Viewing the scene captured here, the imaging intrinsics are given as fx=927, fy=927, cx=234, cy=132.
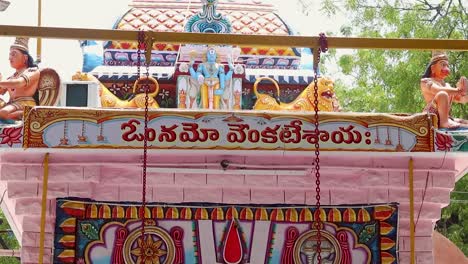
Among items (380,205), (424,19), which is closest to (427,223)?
(380,205)

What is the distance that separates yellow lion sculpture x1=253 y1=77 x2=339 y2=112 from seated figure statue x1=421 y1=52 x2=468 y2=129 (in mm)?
1345

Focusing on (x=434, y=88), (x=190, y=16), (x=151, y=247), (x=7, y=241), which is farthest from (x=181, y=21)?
(x=7, y=241)

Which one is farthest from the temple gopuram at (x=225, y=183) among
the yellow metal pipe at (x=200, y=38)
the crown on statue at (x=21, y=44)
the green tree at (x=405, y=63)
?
the green tree at (x=405, y=63)

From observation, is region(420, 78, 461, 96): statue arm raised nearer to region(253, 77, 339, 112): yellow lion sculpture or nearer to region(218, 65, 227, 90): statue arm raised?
region(253, 77, 339, 112): yellow lion sculpture

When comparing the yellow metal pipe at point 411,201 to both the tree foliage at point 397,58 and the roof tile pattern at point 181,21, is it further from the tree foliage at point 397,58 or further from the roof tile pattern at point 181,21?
the tree foliage at point 397,58

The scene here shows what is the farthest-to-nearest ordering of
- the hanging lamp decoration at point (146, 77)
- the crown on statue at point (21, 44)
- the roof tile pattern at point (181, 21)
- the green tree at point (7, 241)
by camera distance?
the green tree at point (7, 241) → the roof tile pattern at point (181, 21) → the crown on statue at point (21, 44) → the hanging lamp decoration at point (146, 77)

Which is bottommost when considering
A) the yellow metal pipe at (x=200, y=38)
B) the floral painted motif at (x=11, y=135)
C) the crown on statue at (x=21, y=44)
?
the floral painted motif at (x=11, y=135)

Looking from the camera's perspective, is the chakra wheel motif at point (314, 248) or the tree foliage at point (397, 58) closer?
the chakra wheel motif at point (314, 248)

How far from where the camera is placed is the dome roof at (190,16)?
10836mm

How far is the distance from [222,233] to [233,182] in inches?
17.1

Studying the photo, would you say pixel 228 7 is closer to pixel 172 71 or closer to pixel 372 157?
pixel 172 71

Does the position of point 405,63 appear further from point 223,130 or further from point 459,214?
point 223,130

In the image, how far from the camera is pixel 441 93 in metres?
7.82

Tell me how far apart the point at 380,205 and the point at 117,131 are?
230cm
